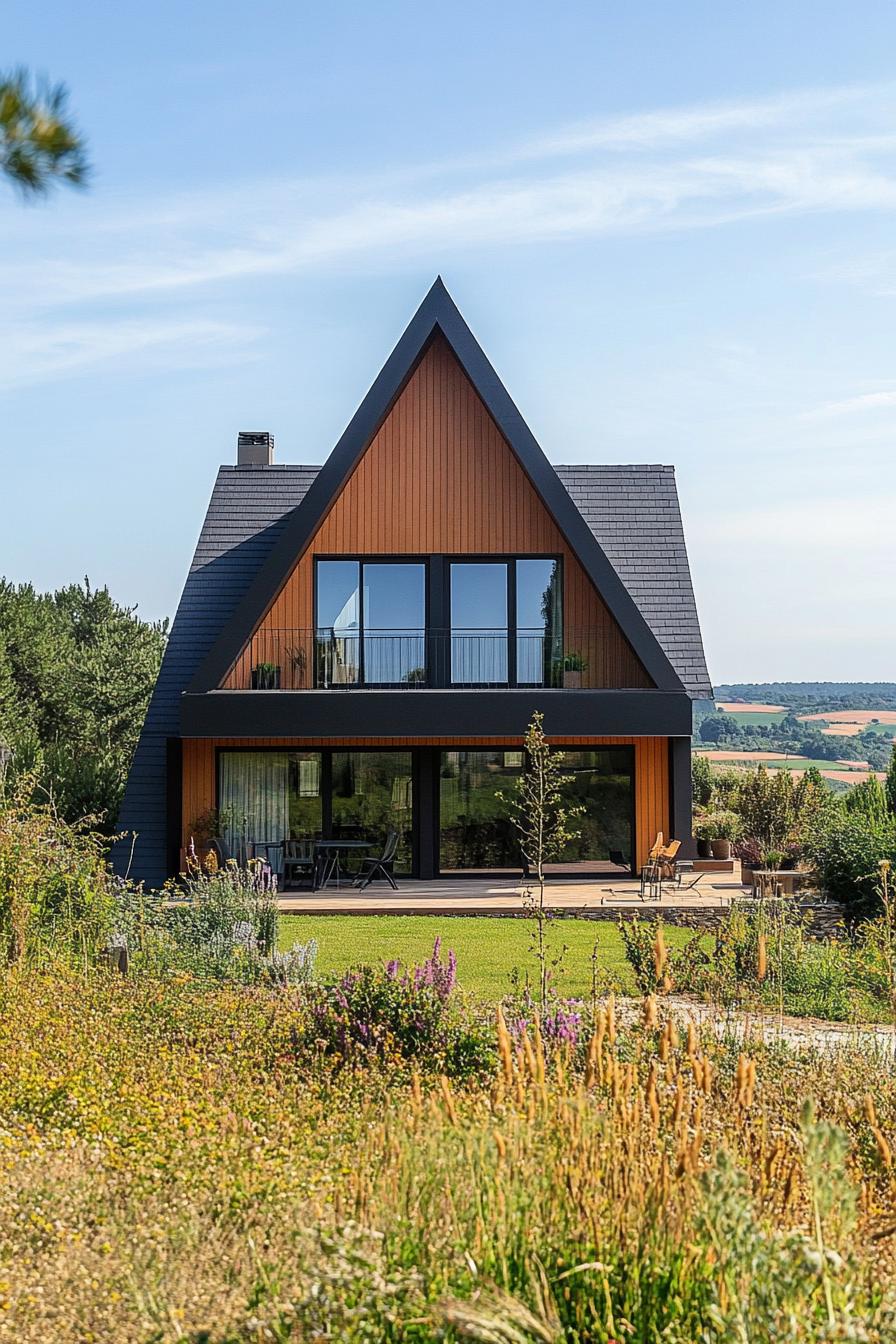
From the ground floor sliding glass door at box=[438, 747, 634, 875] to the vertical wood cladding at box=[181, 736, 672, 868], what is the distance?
121 mm

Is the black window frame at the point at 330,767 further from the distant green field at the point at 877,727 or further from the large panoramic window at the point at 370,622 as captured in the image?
the distant green field at the point at 877,727

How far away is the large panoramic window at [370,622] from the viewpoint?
64.7 ft

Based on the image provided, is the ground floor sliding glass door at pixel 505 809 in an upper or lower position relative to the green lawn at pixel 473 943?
upper

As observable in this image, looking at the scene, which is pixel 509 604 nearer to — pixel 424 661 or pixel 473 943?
pixel 424 661

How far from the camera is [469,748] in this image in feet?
64.5

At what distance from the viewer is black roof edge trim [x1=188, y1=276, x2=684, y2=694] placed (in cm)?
1878

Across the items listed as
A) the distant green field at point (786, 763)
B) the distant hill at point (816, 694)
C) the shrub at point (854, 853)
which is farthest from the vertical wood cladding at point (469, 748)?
the distant hill at point (816, 694)

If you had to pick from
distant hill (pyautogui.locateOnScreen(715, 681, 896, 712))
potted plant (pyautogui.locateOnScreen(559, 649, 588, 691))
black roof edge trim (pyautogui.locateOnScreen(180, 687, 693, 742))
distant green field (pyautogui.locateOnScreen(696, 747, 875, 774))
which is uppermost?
distant hill (pyautogui.locateOnScreen(715, 681, 896, 712))

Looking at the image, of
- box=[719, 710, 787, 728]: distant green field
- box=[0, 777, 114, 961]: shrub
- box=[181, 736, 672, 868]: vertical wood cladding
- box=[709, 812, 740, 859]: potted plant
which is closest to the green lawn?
Result: box=[0, 777, 114, 961]: shrub

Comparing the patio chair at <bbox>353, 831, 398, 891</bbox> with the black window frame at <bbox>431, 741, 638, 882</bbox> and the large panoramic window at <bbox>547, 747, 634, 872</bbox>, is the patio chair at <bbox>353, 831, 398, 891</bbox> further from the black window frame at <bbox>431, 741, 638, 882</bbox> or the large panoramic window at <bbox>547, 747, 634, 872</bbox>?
the large panoramic window at <bbox>547, 747, 634, 872</bbox>

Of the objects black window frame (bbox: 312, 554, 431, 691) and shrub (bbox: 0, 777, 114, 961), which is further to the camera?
black window frame (bbox: 312, 554, 431, 691)

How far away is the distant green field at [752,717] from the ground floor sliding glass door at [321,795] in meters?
22.3


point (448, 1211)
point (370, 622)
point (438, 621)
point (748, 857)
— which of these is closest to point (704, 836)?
point (748, 857)

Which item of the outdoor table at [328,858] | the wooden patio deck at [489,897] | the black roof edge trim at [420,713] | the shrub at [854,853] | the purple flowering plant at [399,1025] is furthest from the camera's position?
the outdoor table at [328,858]
